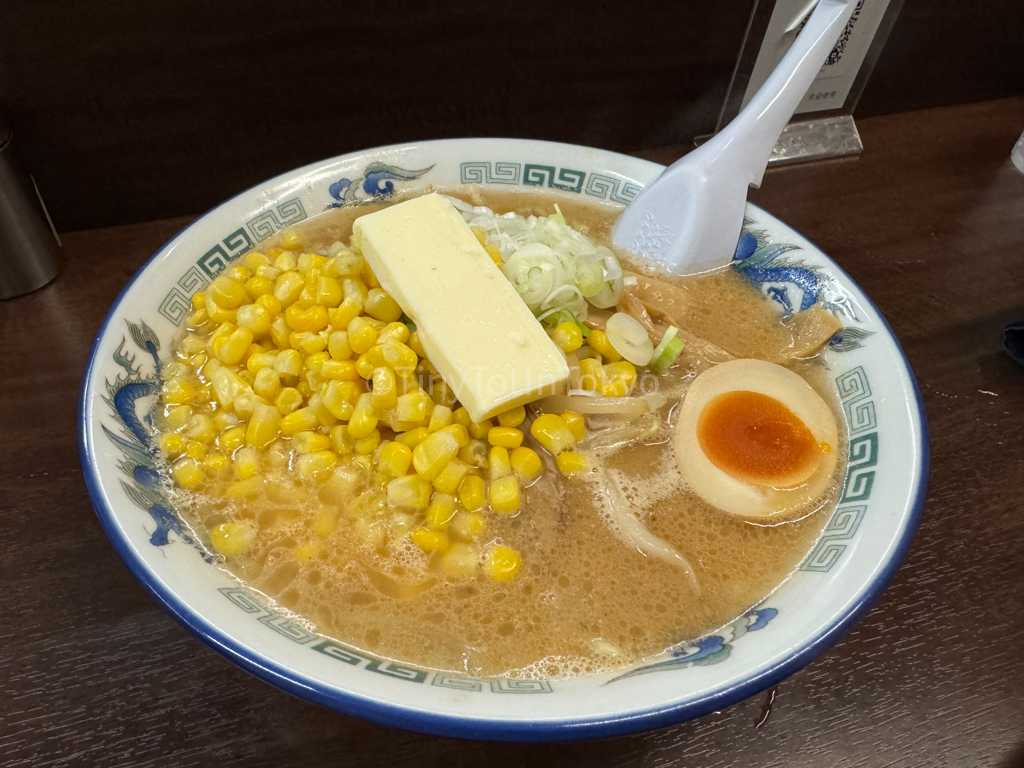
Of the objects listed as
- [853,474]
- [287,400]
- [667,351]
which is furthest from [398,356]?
[853,474]

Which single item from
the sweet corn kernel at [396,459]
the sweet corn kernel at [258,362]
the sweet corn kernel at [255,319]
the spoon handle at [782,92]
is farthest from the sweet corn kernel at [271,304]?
the spoon handle at [782,92]

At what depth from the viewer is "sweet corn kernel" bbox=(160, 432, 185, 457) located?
4.32 ft

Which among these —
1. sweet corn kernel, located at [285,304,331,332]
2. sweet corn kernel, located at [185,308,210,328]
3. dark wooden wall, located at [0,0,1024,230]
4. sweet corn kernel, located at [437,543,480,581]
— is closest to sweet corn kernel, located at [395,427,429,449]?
sweet corn kernel, located at [437,543,480,581]

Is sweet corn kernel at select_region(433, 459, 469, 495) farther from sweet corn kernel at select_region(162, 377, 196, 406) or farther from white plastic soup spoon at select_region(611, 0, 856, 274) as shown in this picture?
white plastic soup spoon at select_region(611, 0, 856, 274)

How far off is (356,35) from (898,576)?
1.85 meters

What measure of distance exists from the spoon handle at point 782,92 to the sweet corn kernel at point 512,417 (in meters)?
0.85

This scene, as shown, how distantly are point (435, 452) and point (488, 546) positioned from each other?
208 millimetres

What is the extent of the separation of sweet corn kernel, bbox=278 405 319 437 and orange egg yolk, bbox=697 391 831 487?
2.66ft

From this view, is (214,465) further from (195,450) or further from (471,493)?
(471,493)

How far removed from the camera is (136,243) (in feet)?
6.27

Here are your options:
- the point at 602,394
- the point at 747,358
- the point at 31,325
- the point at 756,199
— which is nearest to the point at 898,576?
the point at 747,358

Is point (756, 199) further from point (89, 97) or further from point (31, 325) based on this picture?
point (31, 325)

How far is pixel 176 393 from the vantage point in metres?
1.39

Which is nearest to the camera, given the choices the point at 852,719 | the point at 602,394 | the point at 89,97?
the point at 852,719
